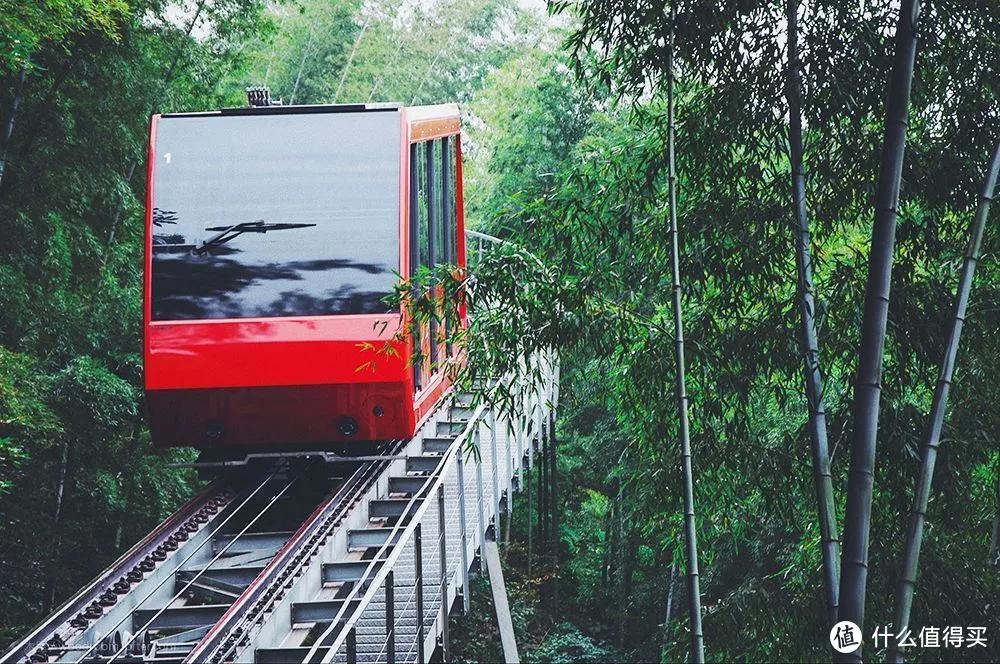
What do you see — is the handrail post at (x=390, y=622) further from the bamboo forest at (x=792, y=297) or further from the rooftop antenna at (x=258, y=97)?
the rooftop antenna at (x=258, y=97)

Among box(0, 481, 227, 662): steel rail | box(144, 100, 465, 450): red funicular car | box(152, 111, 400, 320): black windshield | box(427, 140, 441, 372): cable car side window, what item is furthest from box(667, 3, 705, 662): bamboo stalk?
box(427, 140, 441, 372): cable car side window

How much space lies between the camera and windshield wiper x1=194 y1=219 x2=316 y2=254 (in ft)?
25.4

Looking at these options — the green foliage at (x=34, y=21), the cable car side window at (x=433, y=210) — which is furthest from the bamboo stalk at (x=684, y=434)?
the green foliage at (x=34, y=21)

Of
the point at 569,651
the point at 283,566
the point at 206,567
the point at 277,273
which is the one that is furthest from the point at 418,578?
the point at 569,651

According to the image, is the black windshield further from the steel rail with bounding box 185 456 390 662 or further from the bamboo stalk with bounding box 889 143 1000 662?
the bamboo stalk with bounding box 889 143 1000 662

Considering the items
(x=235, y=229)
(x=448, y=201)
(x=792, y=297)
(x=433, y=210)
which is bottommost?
(x=792, y=297)

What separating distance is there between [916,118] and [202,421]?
14.5ft

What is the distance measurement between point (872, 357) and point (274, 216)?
14.1 feet

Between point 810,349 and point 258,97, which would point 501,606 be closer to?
point 810,349

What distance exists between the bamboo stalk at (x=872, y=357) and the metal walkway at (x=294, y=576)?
152 centimetres

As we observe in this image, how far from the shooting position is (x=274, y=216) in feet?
25.7

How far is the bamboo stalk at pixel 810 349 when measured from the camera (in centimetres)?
508

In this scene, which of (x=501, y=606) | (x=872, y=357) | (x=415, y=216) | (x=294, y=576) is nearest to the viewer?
(x=872, y=357)

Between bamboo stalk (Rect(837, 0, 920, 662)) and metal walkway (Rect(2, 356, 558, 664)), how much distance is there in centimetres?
152
